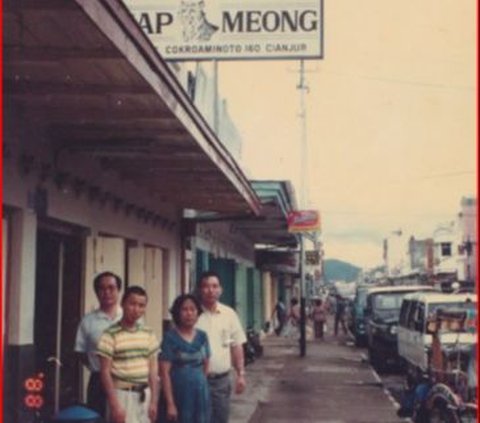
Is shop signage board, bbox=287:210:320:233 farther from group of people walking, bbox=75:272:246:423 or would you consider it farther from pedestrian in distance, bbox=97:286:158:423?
pedestrian in distance, bbox=97:286:158:423

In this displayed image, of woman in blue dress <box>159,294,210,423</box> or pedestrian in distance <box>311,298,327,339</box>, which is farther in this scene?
pedestrian in distance <box>311,298,327,339</box>

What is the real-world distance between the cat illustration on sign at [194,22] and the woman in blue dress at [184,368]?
20.6 ft

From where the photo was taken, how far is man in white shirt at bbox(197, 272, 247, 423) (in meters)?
7.99

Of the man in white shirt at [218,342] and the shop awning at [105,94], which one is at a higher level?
the shop awning at [105,94]

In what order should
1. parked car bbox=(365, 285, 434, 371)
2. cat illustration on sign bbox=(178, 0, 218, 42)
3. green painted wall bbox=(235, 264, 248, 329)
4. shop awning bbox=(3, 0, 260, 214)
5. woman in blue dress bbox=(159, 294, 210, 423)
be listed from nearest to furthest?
shop awning bbox=(3, 0, 260, 214)
woman in blue dress bbox=(159, 294, 210, 423)
cat illustration on sign bbox=(178, 0, 218, 42)
parked car bbox=(365, 285, 434, 371)
green painted wall bbox=(235, 264, 248, 329)

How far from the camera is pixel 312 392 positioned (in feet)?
53.8

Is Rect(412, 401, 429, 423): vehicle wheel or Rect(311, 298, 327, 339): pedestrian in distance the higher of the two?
Rect(311, 298, 327, 339): pedestrian in distance

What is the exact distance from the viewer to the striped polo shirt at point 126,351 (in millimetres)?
6863

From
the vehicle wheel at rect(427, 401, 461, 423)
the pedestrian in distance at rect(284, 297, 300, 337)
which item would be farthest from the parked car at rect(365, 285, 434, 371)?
the vehicle wheel at rect(427, 401, 461, 423)

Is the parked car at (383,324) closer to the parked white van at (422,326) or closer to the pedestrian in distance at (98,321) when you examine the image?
the parked white van at (422,326)

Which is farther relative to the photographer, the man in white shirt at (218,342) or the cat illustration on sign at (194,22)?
the cat illustration on sign at (194,22)

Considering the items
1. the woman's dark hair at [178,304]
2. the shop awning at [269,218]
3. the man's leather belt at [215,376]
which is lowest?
the man's leather belt at [215,376]

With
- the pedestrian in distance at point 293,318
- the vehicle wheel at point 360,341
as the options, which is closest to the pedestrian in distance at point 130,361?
the vehicle wheel at point 360,341

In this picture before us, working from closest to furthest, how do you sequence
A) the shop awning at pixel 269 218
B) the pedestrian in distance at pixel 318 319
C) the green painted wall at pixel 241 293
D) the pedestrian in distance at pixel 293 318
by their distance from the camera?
the shop awning at pixel 269 218, the green painted wall at pixel 241 293, the pedestrian in distance at pixel 293 318, the pedestrian in distance at pixel 318 319
